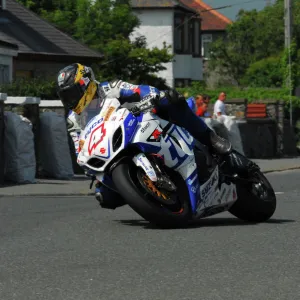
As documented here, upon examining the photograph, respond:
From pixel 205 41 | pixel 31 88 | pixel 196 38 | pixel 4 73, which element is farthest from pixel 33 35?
pixel 205 41

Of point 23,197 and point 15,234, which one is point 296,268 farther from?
point 23,197

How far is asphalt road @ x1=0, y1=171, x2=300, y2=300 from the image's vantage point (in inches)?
286

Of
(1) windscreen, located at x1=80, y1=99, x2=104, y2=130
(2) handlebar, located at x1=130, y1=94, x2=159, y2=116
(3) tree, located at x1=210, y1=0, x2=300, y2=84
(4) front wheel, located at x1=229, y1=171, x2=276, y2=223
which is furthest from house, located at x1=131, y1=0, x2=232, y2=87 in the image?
(2) handlebar, located at x1=130, y1=94, x2=159, y2=116

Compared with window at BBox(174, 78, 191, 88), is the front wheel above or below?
below

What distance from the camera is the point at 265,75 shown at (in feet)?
220

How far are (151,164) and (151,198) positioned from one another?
292 millimetres

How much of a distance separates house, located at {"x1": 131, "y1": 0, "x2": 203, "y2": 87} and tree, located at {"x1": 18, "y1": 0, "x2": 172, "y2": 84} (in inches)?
819

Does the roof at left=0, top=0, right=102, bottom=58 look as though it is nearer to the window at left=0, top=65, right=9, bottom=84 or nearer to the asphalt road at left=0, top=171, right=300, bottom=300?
the window at left=0, top=65, right=9, bottom=84

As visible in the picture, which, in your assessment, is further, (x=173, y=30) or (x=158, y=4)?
(x=158, y=4)

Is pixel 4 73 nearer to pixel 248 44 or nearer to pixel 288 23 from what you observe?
pixel 288 23

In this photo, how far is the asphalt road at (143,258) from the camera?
7.27 metres

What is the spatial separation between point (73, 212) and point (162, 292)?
6.48 m

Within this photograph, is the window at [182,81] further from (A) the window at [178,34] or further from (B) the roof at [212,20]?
(B) the roof at [212,20]

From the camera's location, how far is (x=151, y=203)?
10508 millimetres
